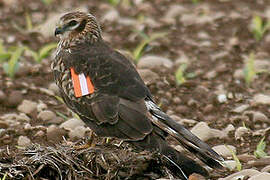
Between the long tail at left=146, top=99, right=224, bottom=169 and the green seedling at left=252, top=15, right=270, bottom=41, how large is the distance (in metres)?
4.70

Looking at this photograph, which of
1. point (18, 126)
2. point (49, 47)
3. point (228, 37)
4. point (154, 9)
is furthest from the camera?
point (154, 9)

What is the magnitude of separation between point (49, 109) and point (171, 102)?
4.95ft

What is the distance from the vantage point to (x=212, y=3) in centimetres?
1266

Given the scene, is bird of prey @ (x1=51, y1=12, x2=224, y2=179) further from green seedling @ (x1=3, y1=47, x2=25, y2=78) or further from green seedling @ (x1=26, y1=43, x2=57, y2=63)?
green seedling @ (x1=26, y1=43, x2=57, y2=63)

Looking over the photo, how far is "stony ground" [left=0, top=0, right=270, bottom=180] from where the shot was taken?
21.5 ft

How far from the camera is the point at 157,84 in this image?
29.9 feet

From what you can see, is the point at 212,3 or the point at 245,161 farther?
the point at 212,3

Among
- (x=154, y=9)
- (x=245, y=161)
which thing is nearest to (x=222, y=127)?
(x=245, y=161)

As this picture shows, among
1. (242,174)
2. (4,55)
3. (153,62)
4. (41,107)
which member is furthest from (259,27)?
(242,174)

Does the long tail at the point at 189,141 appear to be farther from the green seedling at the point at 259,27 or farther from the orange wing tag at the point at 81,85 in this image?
the green seedling at the point at 259,27

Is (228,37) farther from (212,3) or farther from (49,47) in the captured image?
(49,47)

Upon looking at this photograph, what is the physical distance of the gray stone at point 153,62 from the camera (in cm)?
966

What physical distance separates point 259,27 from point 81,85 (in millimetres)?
4801

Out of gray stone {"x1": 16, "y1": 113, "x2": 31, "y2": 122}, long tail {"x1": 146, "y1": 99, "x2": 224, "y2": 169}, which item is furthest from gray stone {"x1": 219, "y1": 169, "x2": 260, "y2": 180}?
gray stone {"x1": 16, "y1": 113, "x2": 31, "y2": 122}
